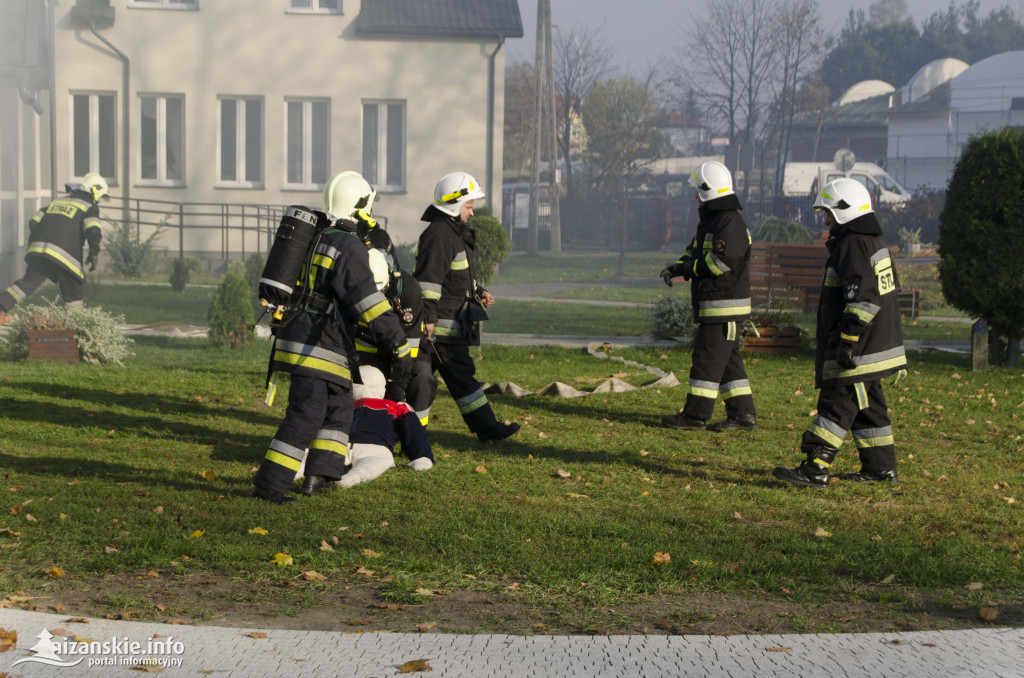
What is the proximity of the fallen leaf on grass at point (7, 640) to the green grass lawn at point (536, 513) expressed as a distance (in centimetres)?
49

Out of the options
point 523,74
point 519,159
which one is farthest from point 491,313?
point 519,159

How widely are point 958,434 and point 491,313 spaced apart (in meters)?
9.31

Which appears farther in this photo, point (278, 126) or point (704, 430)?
point (278, 126)

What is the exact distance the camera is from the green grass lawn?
456cm

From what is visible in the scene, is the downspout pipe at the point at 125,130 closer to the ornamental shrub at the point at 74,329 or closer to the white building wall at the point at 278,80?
the white building wall at the point at 278,80

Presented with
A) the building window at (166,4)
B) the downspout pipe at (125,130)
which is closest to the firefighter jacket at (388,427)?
the downspout pipe at (125,130)

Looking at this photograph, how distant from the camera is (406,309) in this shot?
641cm

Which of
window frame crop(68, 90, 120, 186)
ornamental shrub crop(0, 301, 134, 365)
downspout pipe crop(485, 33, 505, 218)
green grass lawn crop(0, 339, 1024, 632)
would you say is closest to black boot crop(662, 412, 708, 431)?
green grass lawn crop(0, 339, 1024, 632)

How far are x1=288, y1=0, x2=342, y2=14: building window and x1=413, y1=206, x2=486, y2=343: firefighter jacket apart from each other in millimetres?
9381

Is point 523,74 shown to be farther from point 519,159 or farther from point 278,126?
point 278,126

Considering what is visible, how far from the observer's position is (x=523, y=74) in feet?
154

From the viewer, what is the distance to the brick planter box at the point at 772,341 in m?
11.9

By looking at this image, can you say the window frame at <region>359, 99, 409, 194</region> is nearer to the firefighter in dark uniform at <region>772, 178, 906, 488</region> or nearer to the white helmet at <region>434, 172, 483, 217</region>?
the white helmet at <region>434, 172, 483, 217</region>

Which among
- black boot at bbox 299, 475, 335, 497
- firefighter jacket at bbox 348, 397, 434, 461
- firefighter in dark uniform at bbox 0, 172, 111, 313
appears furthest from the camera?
firefighter in dark uniform at bbox 0, 172, 111, 313
